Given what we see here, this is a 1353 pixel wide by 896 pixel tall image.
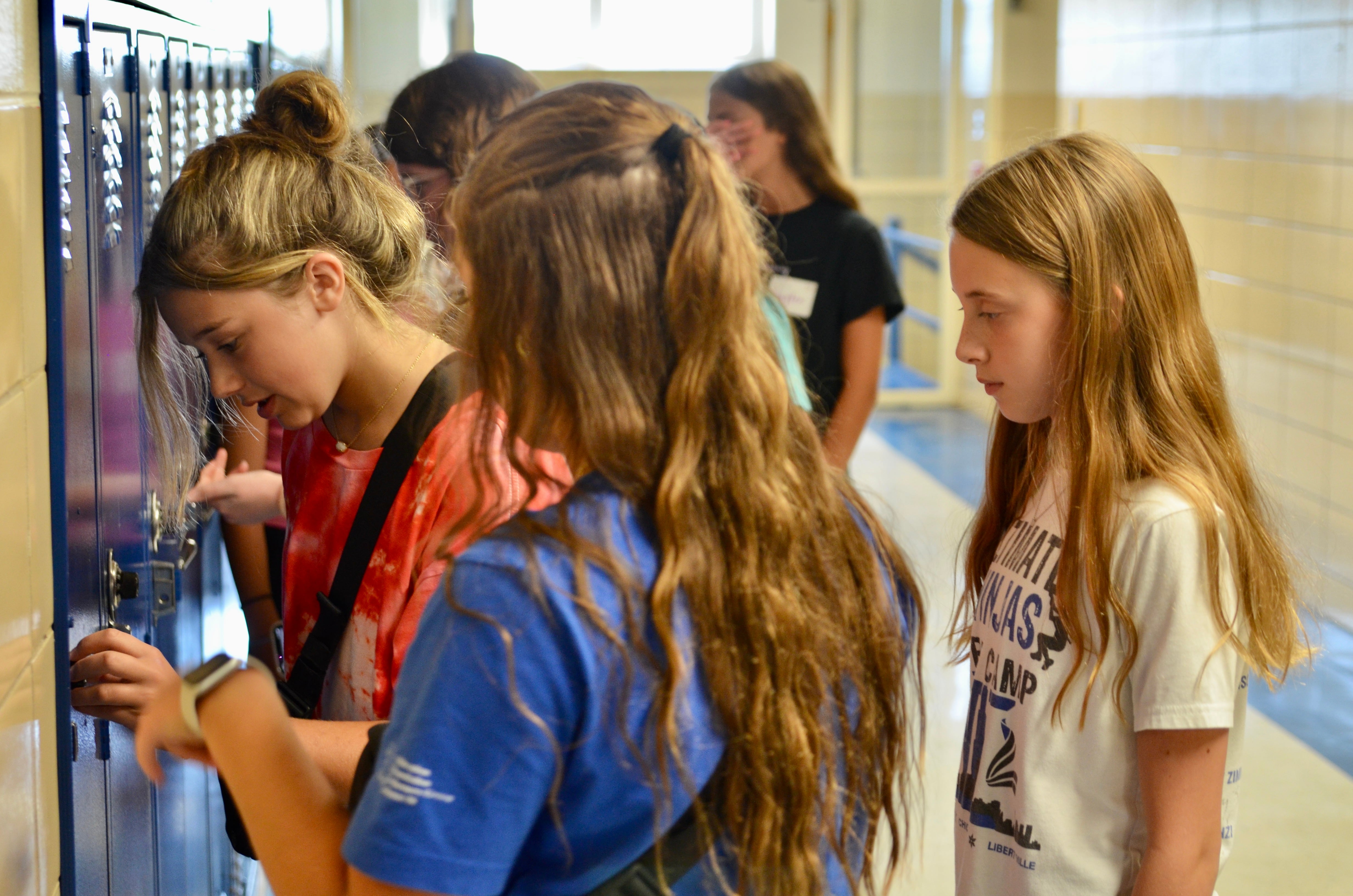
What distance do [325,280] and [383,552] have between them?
284 millimetres

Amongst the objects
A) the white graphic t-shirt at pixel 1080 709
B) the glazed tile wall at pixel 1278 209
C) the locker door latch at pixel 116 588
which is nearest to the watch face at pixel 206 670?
the locker door latch at pixel 116 588

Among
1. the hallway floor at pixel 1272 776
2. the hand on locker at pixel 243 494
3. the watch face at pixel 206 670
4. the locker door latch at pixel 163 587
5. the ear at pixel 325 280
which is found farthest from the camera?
the hallway floor at pixel 1272 776

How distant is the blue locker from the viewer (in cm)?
102

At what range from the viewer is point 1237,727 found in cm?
119

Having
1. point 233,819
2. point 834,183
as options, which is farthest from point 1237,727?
point 834,183

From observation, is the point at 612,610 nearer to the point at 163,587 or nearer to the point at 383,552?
the point at 383,552

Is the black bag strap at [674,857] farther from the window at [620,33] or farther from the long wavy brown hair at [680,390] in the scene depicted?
the window at [620,33]

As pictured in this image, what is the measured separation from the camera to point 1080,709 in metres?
1.16

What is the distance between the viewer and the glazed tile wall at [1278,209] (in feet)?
12.1

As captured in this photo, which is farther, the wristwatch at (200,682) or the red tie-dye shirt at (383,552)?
the red tie-dye shirt at (383,552)

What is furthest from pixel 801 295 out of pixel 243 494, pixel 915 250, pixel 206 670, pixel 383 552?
pixel 915 250

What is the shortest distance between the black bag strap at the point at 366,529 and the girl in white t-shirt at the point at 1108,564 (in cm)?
54

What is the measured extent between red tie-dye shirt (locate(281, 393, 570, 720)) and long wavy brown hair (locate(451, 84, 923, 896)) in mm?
271

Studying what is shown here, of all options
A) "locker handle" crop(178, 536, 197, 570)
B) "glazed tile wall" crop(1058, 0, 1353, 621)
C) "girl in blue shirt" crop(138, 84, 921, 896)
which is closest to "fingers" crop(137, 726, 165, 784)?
"girl in blue shirt" crop(138, 84, 921, 896)
